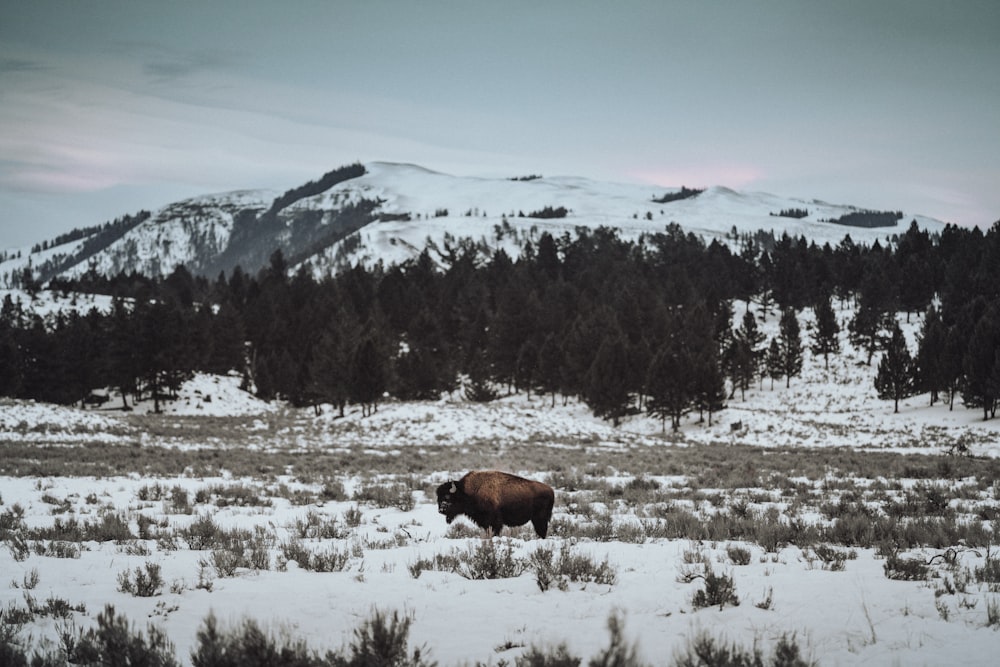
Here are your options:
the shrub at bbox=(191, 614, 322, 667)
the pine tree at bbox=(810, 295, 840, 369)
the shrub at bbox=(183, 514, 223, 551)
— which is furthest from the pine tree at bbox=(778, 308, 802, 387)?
the shrub at bbox=(191, 614, 322, 667)

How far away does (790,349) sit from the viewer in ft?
265

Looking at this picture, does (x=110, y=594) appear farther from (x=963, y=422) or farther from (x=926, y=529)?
(x=963, y=422)

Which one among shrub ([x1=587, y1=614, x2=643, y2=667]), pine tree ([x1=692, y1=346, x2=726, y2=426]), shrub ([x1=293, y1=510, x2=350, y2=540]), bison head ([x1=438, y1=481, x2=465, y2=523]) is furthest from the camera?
pine tree ([x1=692, y1=346, x2=726, y2=426])

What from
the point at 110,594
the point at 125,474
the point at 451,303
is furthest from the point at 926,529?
the point at 451,303

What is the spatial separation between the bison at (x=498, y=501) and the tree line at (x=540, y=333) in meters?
42.2

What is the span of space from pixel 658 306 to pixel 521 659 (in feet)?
278

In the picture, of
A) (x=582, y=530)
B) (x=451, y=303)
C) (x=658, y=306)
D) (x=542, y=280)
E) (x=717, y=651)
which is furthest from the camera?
(x=542, y=280)

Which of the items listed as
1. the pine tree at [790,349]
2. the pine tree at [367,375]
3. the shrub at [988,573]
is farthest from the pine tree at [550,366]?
the shrub at [988,573]

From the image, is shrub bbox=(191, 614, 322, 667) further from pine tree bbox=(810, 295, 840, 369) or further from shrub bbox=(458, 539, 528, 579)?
pine tree bbox=(810, 295, 840, 369)

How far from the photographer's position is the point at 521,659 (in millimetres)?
3639

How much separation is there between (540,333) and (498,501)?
72140mm

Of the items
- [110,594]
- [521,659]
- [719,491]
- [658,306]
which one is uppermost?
[658,306]

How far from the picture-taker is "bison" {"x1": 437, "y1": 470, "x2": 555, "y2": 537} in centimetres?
760

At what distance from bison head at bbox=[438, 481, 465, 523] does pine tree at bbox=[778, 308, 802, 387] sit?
83467 mm
